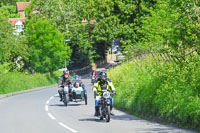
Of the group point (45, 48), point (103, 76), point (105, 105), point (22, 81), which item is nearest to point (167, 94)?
point (105, 105)

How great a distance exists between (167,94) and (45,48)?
45.1m

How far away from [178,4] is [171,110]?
378 centimetres

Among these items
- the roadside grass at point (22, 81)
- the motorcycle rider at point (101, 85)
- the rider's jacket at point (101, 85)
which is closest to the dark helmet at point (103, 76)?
the motorcycle rider at point (101, 85)

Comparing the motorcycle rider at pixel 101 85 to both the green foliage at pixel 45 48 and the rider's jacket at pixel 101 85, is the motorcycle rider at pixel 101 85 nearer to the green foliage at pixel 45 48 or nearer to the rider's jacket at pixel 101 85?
the rider's jacket at pixel 101 85

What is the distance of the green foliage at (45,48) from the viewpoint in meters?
58.1

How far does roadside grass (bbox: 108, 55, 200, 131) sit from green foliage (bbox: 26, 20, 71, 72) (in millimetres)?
38413

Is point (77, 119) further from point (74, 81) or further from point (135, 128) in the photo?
point (74, 81)

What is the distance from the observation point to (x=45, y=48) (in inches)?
2306

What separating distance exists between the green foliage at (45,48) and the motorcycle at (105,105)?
4283 cm

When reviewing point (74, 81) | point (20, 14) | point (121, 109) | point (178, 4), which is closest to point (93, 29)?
point (74, 81)

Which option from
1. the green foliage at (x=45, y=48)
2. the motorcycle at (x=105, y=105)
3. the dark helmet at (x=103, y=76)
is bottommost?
the motorcycle at (x=105, y=105)

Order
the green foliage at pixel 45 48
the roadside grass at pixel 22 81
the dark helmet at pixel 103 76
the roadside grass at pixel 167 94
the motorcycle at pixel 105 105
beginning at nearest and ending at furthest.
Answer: the roadside grass at pixel 167 94 < the motorcycle at pixel 105 105 < the dark helmet at pixel 103 76 < the roadside grass at pixel 22 81 < the green foliage at pixel 45 48

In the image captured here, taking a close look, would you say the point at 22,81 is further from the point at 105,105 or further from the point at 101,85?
the point at 105,105

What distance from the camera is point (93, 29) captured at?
69.1m
